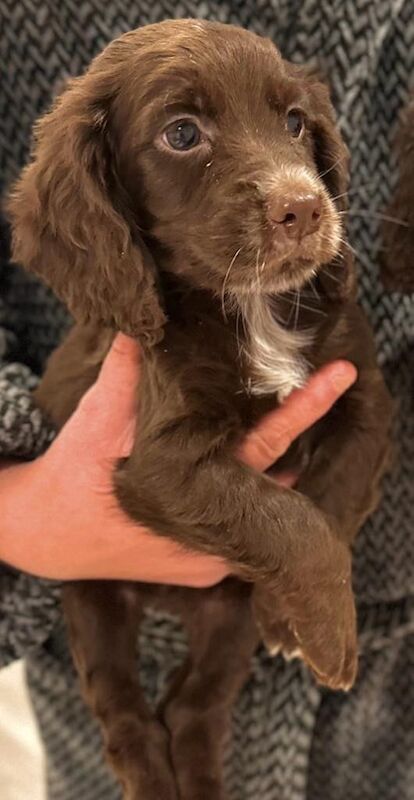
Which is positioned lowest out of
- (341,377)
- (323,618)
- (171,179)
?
(323,618)

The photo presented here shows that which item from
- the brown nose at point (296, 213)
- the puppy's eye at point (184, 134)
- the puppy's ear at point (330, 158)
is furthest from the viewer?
the puppy's ear at point (330, 158)

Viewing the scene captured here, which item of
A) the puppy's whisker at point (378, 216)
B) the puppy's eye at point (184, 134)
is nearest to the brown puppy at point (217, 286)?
the puppy's eye at point (184, 134)

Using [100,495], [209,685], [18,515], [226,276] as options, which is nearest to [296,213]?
[226,276]

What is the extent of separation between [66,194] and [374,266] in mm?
579

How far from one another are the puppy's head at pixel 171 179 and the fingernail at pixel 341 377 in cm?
21

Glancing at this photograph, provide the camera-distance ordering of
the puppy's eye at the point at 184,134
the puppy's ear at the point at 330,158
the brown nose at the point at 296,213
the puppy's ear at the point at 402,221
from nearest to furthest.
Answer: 1. the brown nose at the point at 296,213
2. the puppy's eye at the point at 184,134
3. the puppy's ear at the point at 330,158
4. the puppy's ear at the point at 402,221

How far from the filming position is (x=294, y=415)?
4.69ft

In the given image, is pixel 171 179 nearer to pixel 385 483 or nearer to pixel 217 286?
pixel 217 286

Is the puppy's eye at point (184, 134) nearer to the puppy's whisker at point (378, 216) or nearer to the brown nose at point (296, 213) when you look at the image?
the brown nose at point (296, 213)

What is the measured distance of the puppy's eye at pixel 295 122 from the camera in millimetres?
1339

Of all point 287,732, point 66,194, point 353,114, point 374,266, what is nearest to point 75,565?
point 287,732

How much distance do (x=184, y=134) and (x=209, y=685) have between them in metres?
0.90

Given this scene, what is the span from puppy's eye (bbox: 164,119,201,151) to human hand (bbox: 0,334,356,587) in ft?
1.04

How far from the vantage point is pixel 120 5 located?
1581 mm
